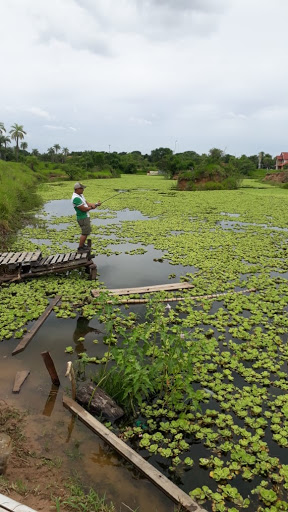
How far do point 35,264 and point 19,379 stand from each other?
3477 mm

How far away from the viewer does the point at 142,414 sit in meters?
3.82

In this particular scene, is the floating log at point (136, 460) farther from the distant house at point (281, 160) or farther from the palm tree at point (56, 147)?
the distant house at point (281, 160)

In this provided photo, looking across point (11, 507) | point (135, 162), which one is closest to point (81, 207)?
point (11, 507)

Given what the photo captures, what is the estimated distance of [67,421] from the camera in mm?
3662

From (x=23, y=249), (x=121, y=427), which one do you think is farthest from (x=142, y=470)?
(x=23, y=249)

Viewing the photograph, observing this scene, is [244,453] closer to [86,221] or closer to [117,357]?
[117,357]

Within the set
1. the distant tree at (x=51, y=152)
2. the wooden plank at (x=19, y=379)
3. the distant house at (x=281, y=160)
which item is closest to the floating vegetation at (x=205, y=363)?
the wooden plank at (x=19, y=379)

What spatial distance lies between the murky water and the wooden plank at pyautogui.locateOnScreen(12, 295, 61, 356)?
0.28 feet

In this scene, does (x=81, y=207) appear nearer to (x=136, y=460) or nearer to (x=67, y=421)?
(x=67, y=421)

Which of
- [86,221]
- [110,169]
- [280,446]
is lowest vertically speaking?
[280,446]

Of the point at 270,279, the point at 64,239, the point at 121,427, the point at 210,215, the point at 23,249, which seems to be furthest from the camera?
the point at 210,215

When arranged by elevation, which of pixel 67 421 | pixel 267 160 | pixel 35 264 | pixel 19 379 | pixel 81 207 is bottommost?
pixel 67 421

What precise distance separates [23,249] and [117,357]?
7174 mm

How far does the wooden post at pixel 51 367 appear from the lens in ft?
13.2
